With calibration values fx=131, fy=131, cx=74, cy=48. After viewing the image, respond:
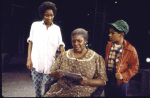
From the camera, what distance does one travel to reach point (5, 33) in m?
11.2

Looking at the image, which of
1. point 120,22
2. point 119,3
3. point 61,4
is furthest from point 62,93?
point 61,4

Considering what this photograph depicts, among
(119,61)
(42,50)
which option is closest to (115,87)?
(119,61)

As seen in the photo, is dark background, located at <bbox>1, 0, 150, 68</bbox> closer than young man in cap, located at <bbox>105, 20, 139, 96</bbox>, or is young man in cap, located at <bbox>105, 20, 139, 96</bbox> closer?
young man in cap, located at <bbox>105, 20, 139, 96</bbox>

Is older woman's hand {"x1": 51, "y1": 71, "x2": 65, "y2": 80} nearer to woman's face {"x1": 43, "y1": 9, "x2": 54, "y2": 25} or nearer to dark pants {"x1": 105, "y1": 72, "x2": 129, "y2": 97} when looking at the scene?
dark pants {"x1": 105, "y1": 72, "x2": 129, "y2": 97}

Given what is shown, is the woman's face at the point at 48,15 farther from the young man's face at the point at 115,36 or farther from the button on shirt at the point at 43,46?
the young man's face at the point at 115,36

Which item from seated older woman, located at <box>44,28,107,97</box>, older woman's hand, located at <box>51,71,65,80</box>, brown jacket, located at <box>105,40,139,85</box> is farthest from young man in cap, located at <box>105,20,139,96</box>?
older woman's hand, located at <box>51,71,65,80</box>

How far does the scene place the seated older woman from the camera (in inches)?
70.9

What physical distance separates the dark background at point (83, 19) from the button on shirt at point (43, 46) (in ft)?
9.03

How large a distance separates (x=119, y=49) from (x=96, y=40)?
329 cm

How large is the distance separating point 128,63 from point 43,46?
138cm

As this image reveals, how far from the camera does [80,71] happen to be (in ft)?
5.99

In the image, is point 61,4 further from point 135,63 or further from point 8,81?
point 135,63

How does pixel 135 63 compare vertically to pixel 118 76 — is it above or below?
above

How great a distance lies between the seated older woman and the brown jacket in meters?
0.28
